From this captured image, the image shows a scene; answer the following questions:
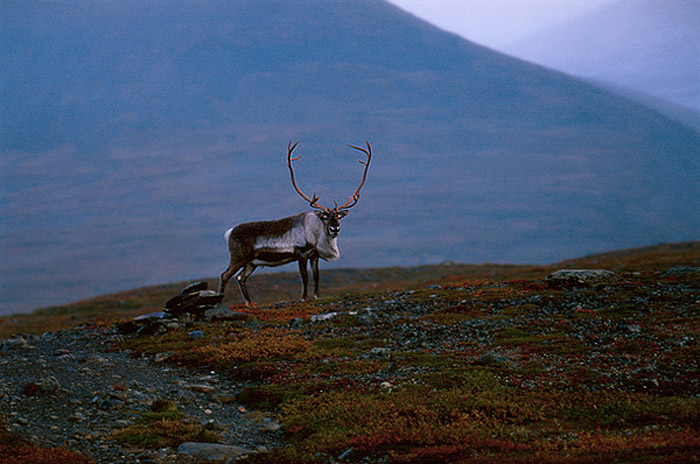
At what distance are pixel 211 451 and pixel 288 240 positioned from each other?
56.9ft

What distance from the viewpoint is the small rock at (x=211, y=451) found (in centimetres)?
962

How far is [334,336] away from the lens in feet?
64.5

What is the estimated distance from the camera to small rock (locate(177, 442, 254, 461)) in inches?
379

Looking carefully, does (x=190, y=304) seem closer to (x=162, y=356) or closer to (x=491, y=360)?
(x=162, y=356)

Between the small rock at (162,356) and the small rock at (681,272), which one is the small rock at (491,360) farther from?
the small rock at (681,272)

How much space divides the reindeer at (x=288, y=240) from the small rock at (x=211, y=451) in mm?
16691

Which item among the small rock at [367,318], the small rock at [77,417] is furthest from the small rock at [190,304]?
the small rock at [77,417]

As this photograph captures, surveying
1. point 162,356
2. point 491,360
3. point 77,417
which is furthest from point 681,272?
point 77,417

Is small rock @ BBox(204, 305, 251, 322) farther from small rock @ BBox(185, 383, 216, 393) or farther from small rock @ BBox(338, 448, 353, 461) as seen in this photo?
small rock @ BBox(338, 448, 353, 461)

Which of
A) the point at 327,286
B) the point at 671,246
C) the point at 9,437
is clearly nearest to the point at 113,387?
the point at 9,437

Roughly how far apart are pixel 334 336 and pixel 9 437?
10.8m

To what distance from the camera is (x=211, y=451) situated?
9805mm

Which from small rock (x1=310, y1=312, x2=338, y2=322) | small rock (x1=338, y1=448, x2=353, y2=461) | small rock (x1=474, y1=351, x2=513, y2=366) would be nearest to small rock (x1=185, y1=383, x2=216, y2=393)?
small rock (x1=338, y1=448, x2=353, y2=461)

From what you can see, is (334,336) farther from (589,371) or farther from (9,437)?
(9,437)
